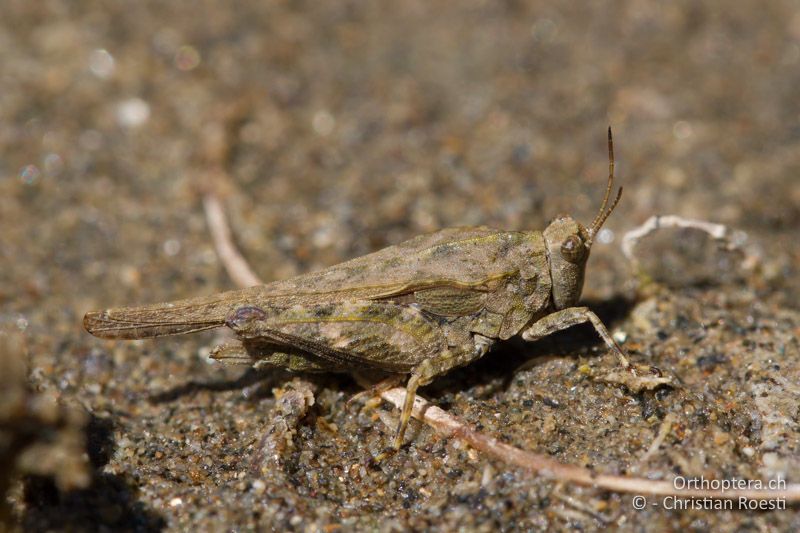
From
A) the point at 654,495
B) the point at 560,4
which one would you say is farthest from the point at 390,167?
the point at 654,495

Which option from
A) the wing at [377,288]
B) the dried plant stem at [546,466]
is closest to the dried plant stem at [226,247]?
the wing at [377,288]

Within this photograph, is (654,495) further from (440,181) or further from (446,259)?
(440,181)

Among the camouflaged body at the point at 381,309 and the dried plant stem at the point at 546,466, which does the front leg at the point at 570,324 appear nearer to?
the camouflaged body at the point at 381,309

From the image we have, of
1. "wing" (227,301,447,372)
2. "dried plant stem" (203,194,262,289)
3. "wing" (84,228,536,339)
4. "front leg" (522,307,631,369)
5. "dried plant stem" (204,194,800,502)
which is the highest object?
"dried plant stem" (203,194,262,289)

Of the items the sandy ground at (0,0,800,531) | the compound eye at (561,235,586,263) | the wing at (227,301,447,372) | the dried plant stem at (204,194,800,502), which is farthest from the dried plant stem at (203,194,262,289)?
the compound eye at (561,235,586,263)

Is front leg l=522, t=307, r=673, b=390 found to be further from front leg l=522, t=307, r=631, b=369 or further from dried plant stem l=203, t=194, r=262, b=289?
dried plant stem l=203, t=194, r=262, b=289

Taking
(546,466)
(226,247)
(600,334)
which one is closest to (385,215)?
(226,247)
